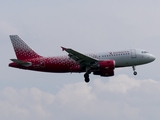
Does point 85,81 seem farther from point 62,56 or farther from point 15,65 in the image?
point 15,65

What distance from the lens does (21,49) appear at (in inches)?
3605

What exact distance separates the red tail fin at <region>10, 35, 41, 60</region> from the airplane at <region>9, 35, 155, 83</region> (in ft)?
3.73

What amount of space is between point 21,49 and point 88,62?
1275 cm

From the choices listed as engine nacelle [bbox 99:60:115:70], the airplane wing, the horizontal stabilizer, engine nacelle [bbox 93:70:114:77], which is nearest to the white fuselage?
engine nacelle [bbox 99:60:115:70]

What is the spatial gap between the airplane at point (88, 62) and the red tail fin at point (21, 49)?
1.14 meters

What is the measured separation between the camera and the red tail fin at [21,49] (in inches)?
3556

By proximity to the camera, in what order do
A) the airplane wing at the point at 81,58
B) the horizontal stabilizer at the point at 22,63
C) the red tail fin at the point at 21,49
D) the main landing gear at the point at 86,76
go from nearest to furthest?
the airplane wing at the point at 81,58 → the horizontal stabilizer at the point at 22,63 → the main landing gear at the point at 86,76 → the red tail fin at the point at 21,49

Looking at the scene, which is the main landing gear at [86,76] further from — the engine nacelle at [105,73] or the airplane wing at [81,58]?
the engine nacelle at [105,73]

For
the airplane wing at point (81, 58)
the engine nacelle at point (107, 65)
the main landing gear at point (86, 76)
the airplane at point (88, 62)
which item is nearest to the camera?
the airplane wing at point (81, 58)

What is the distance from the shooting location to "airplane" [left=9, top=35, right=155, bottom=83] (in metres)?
85.7

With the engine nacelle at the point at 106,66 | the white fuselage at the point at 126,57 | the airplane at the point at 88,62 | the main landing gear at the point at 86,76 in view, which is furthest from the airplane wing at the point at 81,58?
the white fuselage at the point at 126,57

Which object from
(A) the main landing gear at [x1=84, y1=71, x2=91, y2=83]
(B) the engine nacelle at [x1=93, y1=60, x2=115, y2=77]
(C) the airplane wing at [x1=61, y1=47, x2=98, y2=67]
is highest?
(C) the airplane wing at [x1=61, y1=47, x2=98, y2=67]

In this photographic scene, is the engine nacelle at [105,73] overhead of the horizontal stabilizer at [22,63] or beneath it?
beneath

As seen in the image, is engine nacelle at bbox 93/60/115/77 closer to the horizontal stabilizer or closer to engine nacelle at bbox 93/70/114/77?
engine nacelle at bbox 93/70/114/77
